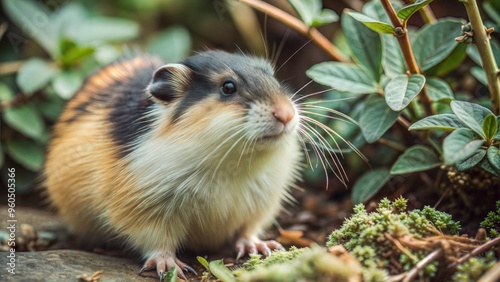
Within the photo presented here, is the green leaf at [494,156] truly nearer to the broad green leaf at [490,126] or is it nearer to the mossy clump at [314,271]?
the broad green leaf at [490,126]

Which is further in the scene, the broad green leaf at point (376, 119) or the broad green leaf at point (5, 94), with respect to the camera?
the broad green leaf at point (5, 94)

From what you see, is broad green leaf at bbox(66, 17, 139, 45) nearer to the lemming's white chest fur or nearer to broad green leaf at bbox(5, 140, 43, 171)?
broad green leaf at bbox(5, 140, 43, 171)

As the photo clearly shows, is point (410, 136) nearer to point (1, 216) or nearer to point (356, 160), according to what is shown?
point (356, 160)

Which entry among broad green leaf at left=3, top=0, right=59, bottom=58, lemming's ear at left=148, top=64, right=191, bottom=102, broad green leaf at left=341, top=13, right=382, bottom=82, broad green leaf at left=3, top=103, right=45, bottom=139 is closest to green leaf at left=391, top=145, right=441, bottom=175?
broad green leaf at left=341, top=13, right=382, bottom=82

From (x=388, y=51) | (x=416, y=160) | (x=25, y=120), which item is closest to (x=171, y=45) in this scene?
(x=25, y=120)

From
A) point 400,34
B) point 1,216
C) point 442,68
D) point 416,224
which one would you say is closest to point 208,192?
point 416,224

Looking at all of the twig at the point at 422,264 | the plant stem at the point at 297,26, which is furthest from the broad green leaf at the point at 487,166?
the plant stem at the point at 297,26

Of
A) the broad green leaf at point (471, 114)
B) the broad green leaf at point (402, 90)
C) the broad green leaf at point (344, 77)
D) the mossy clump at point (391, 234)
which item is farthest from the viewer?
the broad green leaf at point (344, 77)

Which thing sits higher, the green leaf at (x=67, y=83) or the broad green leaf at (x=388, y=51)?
the green leaf at (x=67, y=83)
